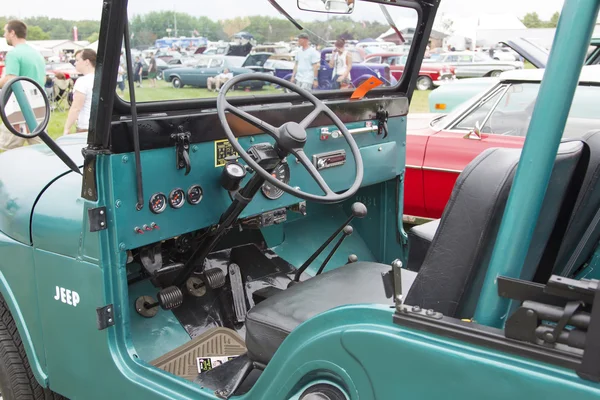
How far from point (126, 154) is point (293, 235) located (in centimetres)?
147

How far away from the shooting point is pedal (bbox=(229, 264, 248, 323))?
9.19 feet

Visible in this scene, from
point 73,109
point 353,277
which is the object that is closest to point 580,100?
point 353,277

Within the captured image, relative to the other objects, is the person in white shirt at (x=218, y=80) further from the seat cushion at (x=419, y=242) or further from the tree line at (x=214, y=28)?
the seat cushion at (x=419, y=242)

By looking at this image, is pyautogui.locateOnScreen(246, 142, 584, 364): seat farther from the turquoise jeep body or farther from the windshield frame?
the windshield frame

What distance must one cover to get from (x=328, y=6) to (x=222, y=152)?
0.89 metres

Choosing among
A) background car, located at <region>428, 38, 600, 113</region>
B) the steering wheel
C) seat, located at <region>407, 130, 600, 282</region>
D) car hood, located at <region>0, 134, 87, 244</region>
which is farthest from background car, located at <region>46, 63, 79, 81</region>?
seat, located at <region>407, 130, 600, 282</region>

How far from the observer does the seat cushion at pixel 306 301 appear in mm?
2066

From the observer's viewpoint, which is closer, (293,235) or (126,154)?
(126,154)

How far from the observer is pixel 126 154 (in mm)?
1944

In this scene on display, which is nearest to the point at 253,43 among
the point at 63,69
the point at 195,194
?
the point at 195,194

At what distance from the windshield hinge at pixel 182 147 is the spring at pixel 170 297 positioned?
0.61 metres

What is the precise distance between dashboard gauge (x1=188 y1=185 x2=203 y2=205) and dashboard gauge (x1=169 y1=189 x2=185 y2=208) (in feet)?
0.10

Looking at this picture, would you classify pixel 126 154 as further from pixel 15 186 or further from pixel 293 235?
pixel 293 235

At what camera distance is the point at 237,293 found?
9.37 feet
